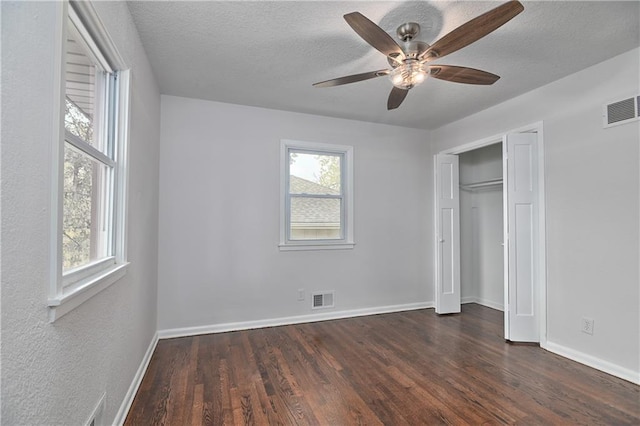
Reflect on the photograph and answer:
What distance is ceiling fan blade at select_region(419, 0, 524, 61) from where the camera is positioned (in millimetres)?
1466

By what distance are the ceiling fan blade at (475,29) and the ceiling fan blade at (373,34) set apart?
0.20 metres

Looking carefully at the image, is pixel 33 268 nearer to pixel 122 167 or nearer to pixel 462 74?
pixel 122 167

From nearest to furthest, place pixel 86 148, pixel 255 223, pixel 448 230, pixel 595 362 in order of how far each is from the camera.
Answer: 1. pixel 86 148
2. pixel 595 362
3. pixel 255 223
4. pixel 448 230

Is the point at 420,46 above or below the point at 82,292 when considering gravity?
above

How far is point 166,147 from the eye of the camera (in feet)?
10.8

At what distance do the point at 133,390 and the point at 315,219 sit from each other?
2504 mm

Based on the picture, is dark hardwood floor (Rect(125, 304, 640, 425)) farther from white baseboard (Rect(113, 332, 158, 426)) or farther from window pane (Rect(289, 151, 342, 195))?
window pane (Rect(289, 151, 342, 195))

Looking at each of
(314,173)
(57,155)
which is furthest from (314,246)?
(57,155)

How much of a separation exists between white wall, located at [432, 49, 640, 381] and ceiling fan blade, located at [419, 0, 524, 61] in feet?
5.76

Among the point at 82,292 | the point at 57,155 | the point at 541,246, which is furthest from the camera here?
the point at 541,246

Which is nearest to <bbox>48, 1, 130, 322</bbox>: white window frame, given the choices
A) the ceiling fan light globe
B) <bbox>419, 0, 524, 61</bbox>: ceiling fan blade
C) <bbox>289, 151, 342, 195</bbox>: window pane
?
the ceiling fan light globe

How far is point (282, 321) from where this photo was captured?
3.65 metres

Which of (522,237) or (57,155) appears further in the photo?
(522,237)

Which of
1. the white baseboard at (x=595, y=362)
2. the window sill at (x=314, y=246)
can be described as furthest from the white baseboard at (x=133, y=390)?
the white baseboard at (x=595, y=362)
